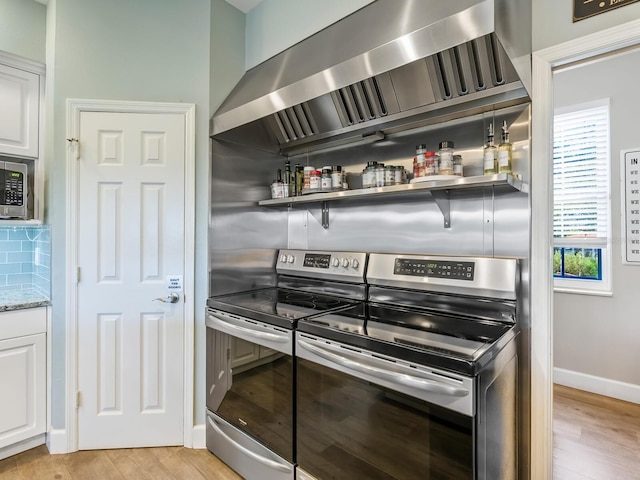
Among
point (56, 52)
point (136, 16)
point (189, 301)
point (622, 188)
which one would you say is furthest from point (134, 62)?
point (622, 188)

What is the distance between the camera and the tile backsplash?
233 centimetres

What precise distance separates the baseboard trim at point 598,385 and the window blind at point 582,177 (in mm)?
1083

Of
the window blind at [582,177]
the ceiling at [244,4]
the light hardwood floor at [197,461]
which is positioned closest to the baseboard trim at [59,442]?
the light hardwood floor at [197,461]

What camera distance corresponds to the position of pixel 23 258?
245 cm

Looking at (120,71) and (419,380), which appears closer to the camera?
(419,380)

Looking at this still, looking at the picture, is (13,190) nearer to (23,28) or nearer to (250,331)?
(23,28)

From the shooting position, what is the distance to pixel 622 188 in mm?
2727

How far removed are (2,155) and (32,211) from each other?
0.37 metres

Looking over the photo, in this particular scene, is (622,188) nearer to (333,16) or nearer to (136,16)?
(333,16)

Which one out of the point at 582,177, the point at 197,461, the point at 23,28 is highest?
the point at 23,28

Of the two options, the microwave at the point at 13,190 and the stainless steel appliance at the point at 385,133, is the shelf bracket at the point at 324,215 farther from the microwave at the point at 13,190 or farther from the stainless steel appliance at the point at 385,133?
the microwave at the point at 13,190

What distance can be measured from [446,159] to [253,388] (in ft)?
4.88

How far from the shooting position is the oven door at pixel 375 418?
1129mm

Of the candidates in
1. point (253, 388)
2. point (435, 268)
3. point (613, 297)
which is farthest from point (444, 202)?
point (613, 297)
